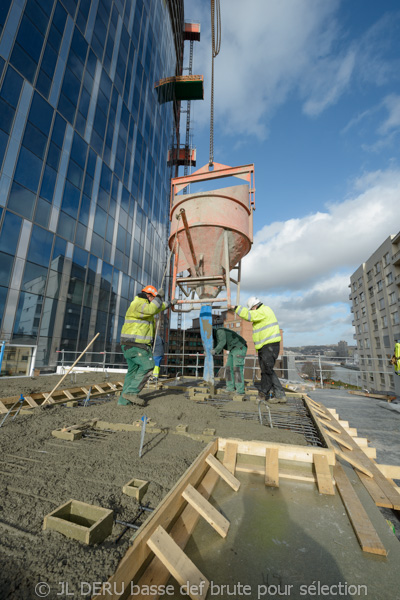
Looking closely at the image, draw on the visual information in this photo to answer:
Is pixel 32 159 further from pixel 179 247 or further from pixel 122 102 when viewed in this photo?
pixel 122 102

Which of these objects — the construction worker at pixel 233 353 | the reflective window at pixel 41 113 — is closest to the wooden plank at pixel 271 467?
the construction worker at pixel 233 353

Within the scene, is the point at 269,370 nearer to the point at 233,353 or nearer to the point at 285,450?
the point at 233,353

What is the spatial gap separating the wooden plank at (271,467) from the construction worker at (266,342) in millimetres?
2911

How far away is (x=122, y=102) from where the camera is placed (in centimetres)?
1961

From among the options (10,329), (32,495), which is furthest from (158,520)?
(10,329)

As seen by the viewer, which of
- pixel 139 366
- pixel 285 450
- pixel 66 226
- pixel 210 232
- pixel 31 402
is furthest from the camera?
pixel 66 226

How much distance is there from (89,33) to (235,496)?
23.1m

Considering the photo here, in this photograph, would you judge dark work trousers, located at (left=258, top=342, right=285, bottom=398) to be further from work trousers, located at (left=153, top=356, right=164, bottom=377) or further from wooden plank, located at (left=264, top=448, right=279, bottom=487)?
work trousers, located at (left=153, top=356, right=164, bottom=377)

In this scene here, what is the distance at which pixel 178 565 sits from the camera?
1319 mm

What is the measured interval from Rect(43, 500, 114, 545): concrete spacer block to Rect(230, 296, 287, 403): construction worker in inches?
173

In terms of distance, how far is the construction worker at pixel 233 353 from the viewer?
7097mm

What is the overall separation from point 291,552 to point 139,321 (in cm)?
408

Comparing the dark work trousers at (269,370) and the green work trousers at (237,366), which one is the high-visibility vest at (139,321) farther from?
the green work trousers at (237,366)

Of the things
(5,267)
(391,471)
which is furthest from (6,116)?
(391,471)
